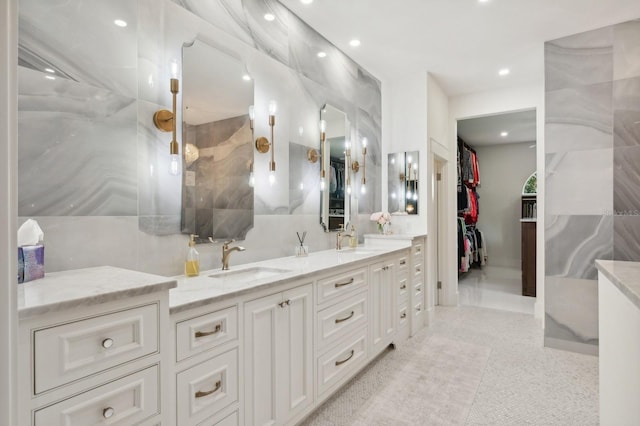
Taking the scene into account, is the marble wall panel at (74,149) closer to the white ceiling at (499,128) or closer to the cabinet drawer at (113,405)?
the cabinet drawer at (113,405)

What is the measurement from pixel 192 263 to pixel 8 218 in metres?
1.34

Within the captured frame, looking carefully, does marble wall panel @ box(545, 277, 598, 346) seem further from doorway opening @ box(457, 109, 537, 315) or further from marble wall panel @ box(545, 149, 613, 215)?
doorway opening @ box(457, 109, 537, 315)

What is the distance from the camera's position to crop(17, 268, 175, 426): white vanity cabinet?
2.92 ft

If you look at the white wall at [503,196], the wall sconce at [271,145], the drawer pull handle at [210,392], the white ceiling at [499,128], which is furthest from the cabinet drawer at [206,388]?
the white wall at [503,196]

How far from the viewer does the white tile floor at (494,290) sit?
4598 millimetres

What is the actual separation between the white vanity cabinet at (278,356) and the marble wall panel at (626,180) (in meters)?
2.82

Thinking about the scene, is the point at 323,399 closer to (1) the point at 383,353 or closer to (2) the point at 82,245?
(1) the point at 383,353

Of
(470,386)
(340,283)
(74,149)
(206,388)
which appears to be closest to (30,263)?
(74,149)

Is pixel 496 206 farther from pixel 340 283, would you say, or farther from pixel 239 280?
pixel 239 280

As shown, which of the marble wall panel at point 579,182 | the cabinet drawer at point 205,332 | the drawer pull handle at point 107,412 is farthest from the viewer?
the marble wall panel at point 579,182

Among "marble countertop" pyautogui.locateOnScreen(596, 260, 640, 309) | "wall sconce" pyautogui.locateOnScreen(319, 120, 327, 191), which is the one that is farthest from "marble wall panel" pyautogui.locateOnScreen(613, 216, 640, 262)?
"wall sconce" pyautogui.locateOnScreen(319, 120, 327, 191)

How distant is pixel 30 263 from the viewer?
1168 mm

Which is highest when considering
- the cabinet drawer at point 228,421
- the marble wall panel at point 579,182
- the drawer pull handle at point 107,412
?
the marble wall panel at point 579,182

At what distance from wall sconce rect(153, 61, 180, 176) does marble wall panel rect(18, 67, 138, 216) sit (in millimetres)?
121
